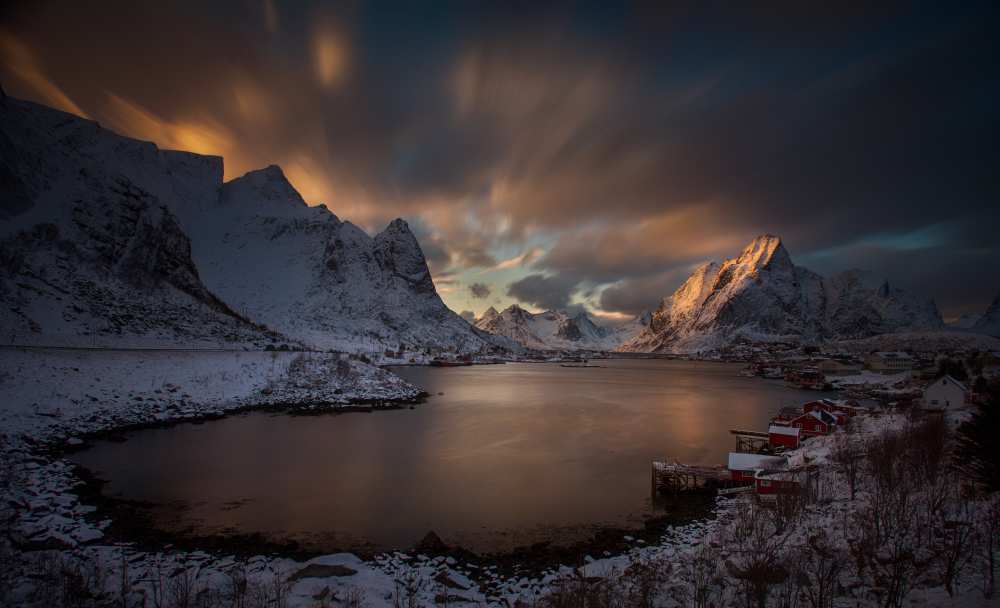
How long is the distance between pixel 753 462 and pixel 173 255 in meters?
86.2

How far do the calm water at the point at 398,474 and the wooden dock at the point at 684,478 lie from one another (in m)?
0.96

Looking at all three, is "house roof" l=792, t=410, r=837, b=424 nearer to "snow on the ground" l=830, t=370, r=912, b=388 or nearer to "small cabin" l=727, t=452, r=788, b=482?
"small cabin" l=727, t=452, r=788, b=482

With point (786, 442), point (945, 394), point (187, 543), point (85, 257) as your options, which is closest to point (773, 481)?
point (786, 442)

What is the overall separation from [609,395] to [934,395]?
134 ft

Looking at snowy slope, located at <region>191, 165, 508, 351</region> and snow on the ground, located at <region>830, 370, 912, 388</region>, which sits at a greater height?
snowy slope, located at <region>191, 165, 508, 351</region>

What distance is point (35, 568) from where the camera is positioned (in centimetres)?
971

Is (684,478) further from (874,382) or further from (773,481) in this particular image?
(874,382)

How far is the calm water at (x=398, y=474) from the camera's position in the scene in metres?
16.6

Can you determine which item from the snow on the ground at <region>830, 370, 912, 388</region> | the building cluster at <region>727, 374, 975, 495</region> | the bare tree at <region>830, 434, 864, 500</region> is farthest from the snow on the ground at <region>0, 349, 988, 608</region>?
the snow on the ground at <region>830, 370, 912, 388</region>

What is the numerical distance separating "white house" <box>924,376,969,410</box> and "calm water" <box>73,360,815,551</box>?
48.2 feet

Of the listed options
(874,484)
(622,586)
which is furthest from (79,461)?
(874,484)

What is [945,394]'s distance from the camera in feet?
126

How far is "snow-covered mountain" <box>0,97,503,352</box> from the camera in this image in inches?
1880

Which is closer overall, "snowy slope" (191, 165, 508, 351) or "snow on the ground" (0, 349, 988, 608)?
"snow on the ground" (0, 349, 988, 608)
